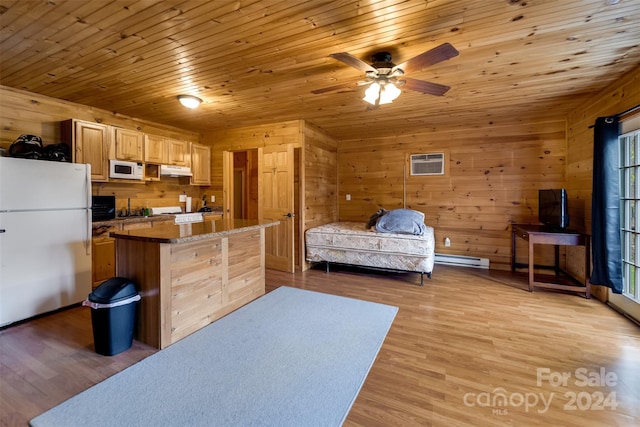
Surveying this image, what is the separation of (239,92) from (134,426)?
321cm

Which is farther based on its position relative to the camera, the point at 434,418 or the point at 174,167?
the point at 174,167

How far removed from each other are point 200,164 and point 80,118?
5.73ft


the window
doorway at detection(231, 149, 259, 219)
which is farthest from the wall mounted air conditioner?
doorway at detection(231, 149, 259, 219)

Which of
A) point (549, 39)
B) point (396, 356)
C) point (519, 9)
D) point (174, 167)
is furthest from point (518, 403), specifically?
point (174, 167)

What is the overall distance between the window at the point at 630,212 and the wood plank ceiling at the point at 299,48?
2.57 ft

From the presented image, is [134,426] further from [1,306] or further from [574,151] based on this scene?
[574,151]

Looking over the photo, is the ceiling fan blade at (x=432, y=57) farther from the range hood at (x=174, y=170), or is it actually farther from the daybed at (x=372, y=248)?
the range hood at (x=174, y=170)

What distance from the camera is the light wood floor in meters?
1.61

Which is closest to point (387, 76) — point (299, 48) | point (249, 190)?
point (299, 48)

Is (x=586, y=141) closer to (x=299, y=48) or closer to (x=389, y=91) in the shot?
(x=389, y=91)

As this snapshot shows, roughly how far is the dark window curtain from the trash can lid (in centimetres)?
465

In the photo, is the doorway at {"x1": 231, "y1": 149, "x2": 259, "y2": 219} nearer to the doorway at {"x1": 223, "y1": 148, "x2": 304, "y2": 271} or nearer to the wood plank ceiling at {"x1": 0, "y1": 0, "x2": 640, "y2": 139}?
the doorway at {"x1": 223, "y1": 148, "x2": 304, "y2": 271}

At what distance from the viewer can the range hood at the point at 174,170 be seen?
176 inches

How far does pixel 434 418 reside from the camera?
1559 mm
